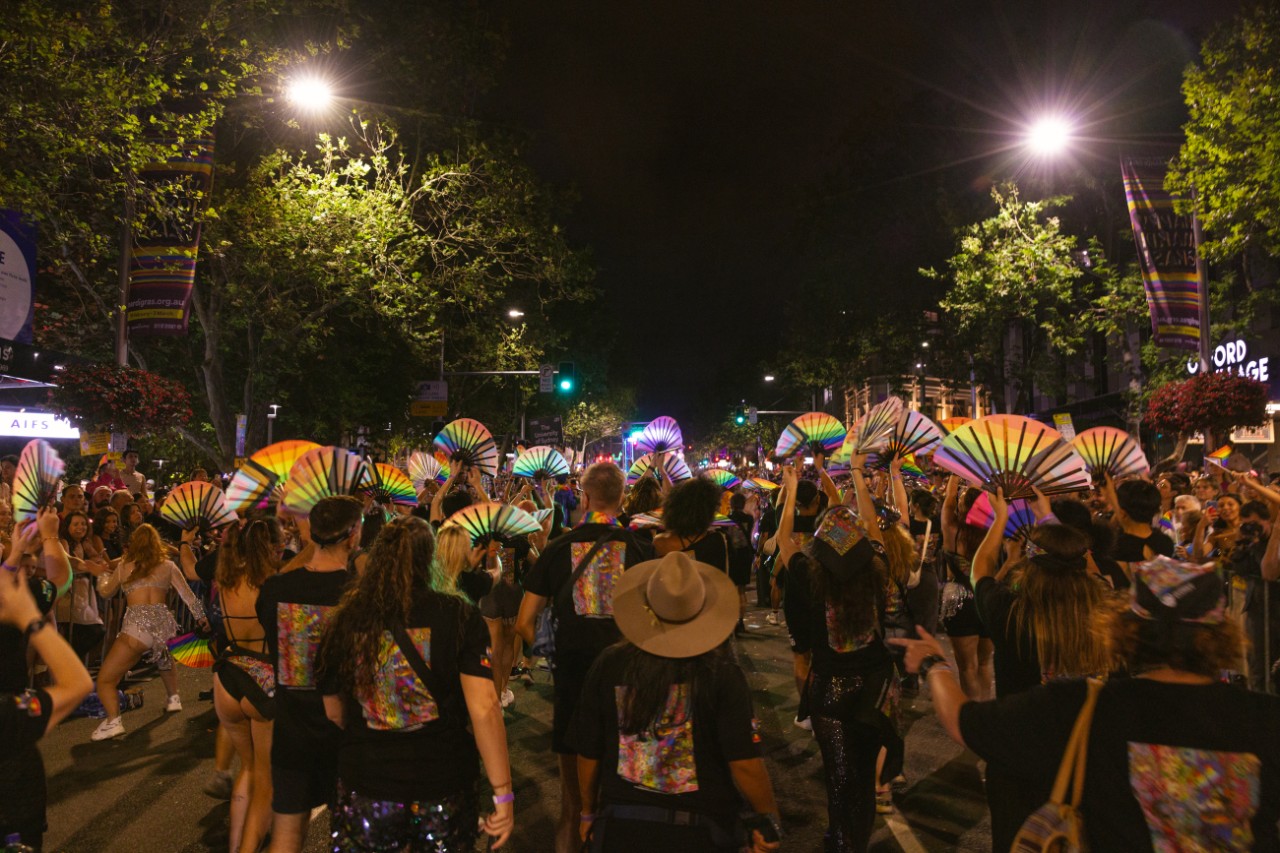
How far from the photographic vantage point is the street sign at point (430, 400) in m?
24.8

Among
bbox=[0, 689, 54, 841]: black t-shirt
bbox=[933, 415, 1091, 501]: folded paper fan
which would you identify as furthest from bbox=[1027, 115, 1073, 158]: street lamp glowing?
bbox=[0, 689, 54, 841]: black t-shirt

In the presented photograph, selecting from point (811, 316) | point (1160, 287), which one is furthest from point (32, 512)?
point (811, 316)

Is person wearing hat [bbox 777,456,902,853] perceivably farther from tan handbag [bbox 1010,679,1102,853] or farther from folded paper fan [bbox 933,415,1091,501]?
tan handbag [bbox 1010,679,1102,853]

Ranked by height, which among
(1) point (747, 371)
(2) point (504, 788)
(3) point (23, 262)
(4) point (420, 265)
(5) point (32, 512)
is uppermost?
(1) point (747, 371)

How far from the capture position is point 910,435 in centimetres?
622

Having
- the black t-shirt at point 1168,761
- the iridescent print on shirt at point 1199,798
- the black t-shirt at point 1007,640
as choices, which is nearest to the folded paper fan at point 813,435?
the black t-shirt at point 1007,640

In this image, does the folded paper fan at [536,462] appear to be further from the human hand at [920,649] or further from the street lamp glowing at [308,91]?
the human hand at [920,649]

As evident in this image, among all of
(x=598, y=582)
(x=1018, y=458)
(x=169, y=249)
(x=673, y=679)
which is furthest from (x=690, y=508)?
(x=169, y=249)

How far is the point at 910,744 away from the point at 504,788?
491 cm

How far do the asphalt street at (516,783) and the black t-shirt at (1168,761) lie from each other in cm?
304

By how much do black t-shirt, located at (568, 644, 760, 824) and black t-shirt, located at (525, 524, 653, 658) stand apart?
1.67 metres

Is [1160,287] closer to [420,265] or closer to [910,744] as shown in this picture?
[910,744]

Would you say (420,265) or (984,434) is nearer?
(984,434)

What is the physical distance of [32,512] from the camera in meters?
4.21
